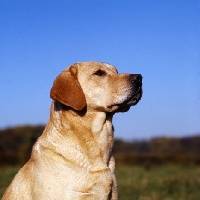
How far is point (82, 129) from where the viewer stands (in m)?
5.92

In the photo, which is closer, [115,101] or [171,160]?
[115,101]

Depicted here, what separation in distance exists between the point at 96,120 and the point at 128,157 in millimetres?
33784

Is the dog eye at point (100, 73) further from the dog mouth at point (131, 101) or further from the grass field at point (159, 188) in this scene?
the grass field at point (159, 188)

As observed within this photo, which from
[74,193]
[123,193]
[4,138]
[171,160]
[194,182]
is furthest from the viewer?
[4,138]

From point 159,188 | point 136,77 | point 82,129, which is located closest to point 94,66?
point 136,77

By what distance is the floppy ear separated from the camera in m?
5.84

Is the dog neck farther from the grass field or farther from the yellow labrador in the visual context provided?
the grass field

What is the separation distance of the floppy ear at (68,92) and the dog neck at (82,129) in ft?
0.57

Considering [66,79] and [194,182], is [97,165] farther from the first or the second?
[194,182]

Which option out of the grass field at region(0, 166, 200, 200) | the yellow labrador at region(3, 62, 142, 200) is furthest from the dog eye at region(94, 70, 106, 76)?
the grass field at region(0, 166, 200, 200)

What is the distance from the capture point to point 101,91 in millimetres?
6090

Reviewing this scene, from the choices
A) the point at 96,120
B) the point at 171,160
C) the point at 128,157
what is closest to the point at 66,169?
the point at 96,120

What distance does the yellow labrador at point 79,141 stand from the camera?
18.5 feet

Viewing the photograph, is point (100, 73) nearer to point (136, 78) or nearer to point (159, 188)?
point (136, 78)
